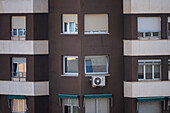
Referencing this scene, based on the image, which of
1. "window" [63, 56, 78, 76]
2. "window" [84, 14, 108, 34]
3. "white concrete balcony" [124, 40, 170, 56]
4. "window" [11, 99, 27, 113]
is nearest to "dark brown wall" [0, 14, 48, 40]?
"window" [63, 56, 78, 76]

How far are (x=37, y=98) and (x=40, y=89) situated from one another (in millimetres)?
484

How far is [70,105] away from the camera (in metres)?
20.0

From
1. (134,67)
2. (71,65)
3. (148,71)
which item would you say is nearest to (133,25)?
(134,67)

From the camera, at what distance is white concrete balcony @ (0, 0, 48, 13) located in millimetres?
19719

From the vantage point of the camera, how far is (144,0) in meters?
19.3

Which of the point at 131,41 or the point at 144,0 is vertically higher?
the point at 144,0

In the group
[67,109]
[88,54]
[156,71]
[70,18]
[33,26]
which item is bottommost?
[67,109]

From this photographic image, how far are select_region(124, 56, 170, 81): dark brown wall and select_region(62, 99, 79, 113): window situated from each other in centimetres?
284

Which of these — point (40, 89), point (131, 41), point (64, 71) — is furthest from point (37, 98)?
point (131, 41)

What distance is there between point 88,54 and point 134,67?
2391mm

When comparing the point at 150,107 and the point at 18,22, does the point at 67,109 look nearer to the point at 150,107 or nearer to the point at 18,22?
the point at 150,107

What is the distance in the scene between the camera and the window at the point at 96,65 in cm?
1989

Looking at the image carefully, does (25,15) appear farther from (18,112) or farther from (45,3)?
(18,112)

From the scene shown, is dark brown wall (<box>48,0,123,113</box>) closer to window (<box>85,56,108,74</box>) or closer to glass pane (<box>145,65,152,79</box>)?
window (<box>85,56,108,74</box>)
